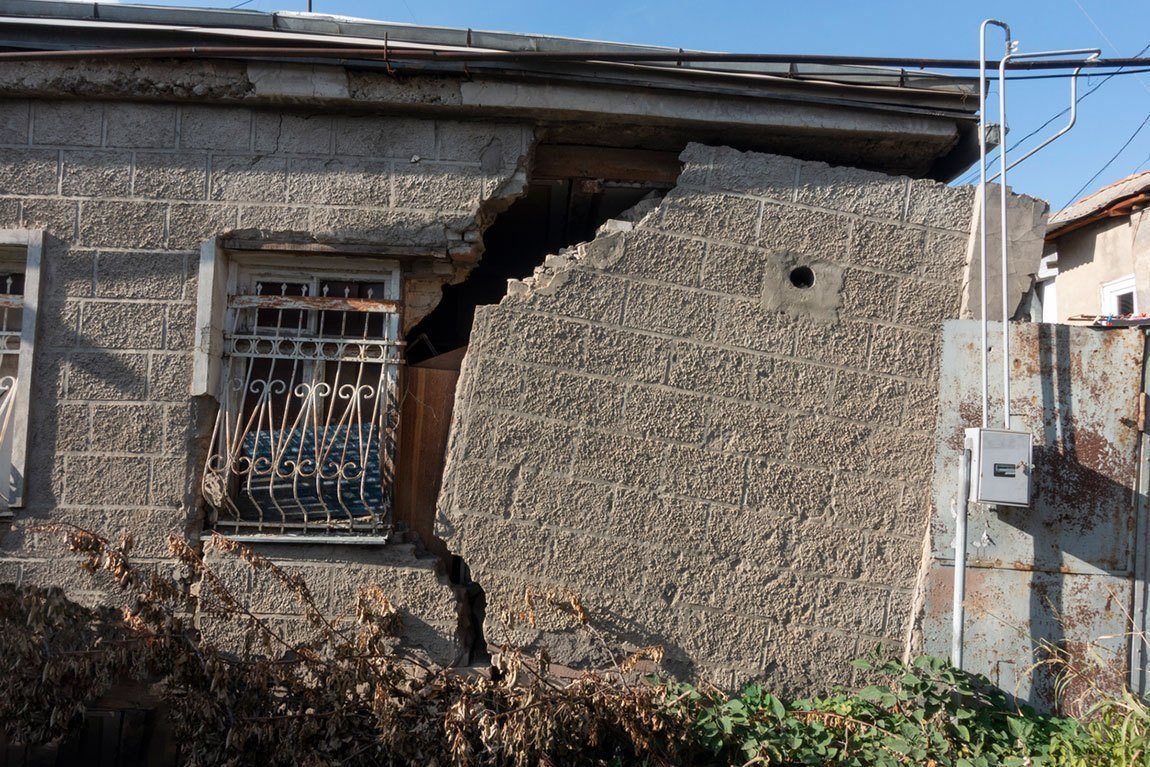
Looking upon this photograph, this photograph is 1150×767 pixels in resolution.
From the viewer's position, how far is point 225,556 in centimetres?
380

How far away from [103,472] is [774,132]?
348 centimetres

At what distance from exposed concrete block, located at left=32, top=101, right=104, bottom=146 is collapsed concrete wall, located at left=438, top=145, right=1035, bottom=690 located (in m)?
2.06

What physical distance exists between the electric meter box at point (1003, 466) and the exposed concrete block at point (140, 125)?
3.87 meters

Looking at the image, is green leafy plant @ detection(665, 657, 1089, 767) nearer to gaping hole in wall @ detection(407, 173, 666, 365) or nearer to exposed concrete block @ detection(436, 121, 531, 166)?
gaping hole in wall @ detection(407, 173, 666, 365)

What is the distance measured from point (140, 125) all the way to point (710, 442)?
9.92 ft

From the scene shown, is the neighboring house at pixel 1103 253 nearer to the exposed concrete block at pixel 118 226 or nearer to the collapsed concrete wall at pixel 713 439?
the collapsed concrete wall at pixel 713 439

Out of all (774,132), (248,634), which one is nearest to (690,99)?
(774,132)

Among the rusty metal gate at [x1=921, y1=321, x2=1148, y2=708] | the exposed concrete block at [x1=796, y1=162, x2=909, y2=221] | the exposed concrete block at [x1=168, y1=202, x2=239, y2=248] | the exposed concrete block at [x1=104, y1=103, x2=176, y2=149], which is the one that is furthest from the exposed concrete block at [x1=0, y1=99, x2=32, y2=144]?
the rusty metal gate at [x1=921, y1=321, x2=1148, y2=708]

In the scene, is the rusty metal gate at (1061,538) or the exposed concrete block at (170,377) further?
the exposed concrete block at (170,377)

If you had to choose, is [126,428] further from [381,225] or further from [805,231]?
[805,231]

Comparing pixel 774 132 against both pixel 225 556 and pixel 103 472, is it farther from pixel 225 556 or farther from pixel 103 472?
pixel 103 472

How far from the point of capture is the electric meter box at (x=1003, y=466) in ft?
11.4

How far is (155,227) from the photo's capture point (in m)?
3.88

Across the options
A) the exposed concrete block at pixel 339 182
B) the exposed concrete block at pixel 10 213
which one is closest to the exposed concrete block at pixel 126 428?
the exposed concrete block at pixel 10 213
